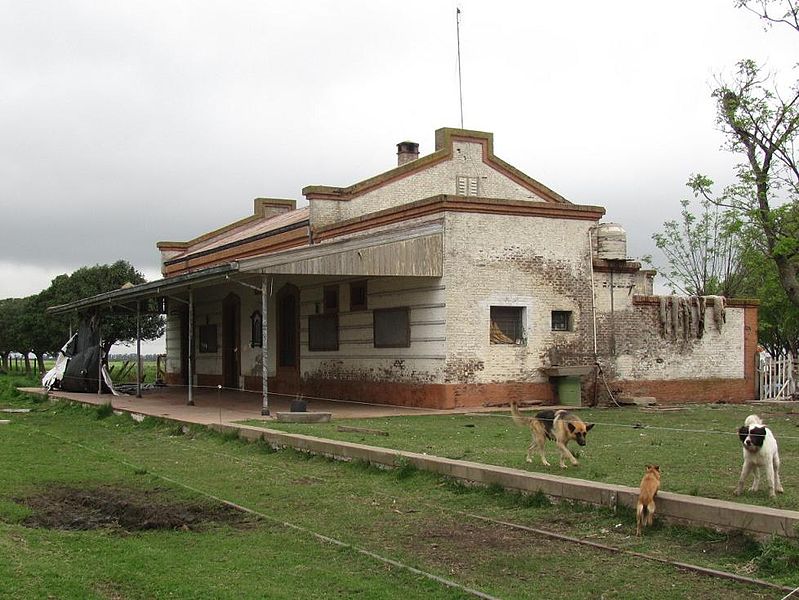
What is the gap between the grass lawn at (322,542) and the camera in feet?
22.7

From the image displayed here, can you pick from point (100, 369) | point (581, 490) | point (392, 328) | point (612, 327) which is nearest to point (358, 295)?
point (392, 328)

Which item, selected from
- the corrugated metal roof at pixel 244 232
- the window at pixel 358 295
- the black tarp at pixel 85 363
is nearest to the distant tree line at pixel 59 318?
the corrugated metal roof at pixel 244 232

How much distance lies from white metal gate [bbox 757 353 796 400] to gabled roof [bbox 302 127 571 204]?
7.64 metres

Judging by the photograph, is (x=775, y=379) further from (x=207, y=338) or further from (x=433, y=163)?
(x=207, y=338)

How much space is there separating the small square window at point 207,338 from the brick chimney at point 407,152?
9.67m

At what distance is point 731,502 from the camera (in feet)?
27.8

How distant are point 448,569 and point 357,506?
2892 mm

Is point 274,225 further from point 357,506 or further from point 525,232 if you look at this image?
point 357,506

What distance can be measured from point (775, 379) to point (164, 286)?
17.8 meters

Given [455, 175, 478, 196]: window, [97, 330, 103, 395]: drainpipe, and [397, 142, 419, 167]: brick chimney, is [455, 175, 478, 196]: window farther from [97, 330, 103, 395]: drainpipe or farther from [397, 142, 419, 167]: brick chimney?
[97, 330, 103, 395]: drainpipe

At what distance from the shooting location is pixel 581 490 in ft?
30.9

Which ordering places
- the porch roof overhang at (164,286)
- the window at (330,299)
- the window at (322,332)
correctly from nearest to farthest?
the porch roof overhang at (164,286)
the window at (322,332)
the window at (330,299)

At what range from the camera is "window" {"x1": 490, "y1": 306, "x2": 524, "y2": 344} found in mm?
22156

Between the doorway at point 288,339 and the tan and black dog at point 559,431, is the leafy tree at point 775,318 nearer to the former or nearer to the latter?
the doorway at point 288,339
